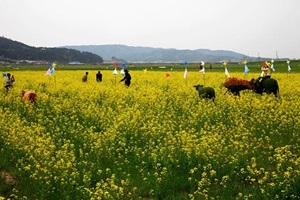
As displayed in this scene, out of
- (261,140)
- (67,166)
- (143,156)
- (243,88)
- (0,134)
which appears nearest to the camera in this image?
(67,166)

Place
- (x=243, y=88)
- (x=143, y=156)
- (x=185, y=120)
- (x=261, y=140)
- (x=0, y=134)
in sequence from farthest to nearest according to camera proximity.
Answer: (x=243, y=88) < (x=185, y=120) < (x=0, y=134) < (x=261, y=140) < (x=143, y=156)

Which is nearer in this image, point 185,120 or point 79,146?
point 79,146

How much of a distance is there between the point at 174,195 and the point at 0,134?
305 inches

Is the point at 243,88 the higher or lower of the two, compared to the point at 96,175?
higher

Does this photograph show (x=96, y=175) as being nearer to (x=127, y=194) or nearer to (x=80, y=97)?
(x=127, y=194)

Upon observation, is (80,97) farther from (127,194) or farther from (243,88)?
(127,194)

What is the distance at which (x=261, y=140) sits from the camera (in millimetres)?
11398

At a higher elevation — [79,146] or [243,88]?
[243,88]

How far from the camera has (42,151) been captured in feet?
34.9

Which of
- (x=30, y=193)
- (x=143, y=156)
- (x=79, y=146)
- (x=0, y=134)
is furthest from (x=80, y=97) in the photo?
(x=30, y=193)

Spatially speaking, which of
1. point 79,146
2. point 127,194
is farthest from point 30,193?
point 79,146

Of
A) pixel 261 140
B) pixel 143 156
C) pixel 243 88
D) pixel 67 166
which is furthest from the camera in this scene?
pixel 243 88

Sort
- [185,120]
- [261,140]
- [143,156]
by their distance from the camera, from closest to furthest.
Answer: [143,156], [261,140], [185,120]

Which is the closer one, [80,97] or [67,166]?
[67,166]
